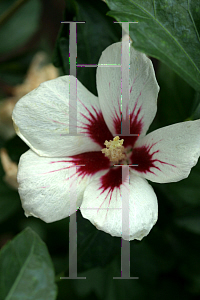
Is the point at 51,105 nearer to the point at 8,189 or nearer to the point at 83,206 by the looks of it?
the point at 83,206

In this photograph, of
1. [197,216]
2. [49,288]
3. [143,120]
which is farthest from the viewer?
[197,216]

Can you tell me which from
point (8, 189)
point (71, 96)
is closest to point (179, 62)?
point (71, 96)

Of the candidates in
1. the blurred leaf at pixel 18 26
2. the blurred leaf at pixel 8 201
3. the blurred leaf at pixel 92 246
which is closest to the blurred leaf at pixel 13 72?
the blurred leaf at pixel 18 26

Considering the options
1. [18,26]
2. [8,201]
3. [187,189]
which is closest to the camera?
[187,189]

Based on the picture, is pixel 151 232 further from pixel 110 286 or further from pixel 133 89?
pixel 133 89

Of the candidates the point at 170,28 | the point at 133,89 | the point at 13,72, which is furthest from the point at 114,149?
the point at 13,72

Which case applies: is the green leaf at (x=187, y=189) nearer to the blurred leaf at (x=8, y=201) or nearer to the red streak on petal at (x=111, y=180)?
the red streak on petal at (x=111, y=180)
